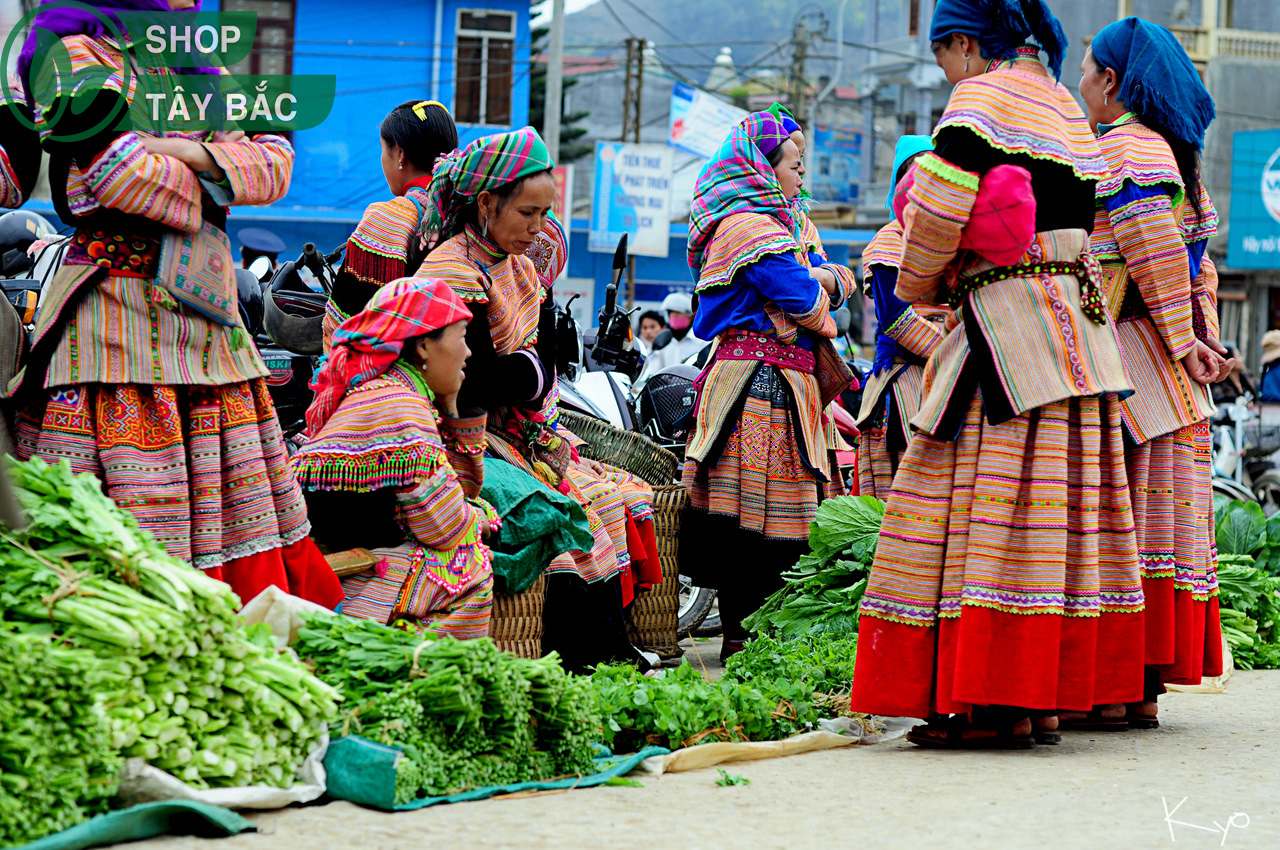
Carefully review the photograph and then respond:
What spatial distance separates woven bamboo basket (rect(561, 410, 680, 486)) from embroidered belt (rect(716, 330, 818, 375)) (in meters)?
0.55

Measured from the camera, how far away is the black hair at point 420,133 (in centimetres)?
537

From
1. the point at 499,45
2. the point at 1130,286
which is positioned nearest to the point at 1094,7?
the point at 499,45

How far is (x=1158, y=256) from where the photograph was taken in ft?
15.8

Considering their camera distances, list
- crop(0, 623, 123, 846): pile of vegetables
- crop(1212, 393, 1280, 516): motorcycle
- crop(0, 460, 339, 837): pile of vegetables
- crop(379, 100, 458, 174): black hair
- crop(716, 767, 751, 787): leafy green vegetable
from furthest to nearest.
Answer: crop(1212, 393, 1280, 516): motorcycle, crop(379, 100, 458, 174): black hair, crop(716, 767, 751, 787): leafy green vegetable, crop(0, 460, 339, 837): pile of vegetables, crop(0, 623, 123, 846): pile of vegetables

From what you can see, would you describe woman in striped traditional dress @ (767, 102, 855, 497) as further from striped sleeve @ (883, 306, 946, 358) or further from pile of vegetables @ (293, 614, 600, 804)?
pile of vegetables @ (293, 614, 600, 804)

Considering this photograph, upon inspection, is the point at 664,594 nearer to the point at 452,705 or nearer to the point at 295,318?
the point at 295,318

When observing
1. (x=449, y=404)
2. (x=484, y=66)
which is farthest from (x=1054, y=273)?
(x=484, y=66)

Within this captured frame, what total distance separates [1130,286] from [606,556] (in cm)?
209

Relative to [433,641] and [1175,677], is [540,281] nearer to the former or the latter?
[433,641]

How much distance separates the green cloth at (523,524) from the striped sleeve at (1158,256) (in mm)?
2042

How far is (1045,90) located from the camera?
448 centimetres

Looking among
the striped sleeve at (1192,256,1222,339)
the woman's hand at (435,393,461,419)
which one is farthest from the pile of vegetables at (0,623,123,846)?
the striped sleeve at (1192,256,1222,339)

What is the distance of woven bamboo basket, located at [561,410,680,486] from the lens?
21.0ft

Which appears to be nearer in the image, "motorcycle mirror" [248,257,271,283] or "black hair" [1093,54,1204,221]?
"black hair" [1093,54,1204,221]
